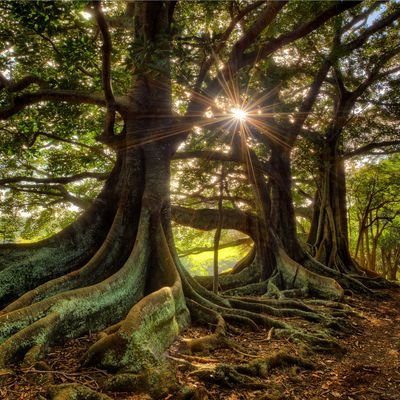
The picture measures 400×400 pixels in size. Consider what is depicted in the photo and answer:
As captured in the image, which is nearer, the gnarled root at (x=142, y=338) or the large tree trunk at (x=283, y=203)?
the gnarled root at (x=142, y=338)

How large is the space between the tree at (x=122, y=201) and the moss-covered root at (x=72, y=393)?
525 mm

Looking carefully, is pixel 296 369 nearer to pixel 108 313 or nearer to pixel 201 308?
pixel 201 308

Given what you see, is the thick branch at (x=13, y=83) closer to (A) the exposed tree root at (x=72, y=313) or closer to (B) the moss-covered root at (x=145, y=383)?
(A) the exposed tree root at (x=72, y=313)

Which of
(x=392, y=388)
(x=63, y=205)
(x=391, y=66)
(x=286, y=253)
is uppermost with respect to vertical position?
(x=391, y=66)

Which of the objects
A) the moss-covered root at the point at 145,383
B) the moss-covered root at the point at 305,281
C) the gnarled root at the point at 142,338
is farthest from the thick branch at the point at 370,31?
the moss-covered root at the point at 145,383

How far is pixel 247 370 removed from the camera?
368 cm

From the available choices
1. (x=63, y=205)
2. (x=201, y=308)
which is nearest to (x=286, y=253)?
(x=201, y=308)

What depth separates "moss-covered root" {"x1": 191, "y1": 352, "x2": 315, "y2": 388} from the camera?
335 cm

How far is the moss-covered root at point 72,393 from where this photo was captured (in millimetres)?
2520

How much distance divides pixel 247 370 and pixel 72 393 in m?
1.89

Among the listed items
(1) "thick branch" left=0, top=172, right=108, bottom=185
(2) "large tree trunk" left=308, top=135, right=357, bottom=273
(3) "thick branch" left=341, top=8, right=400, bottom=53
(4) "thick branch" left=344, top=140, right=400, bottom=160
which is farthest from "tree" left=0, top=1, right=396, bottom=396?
(4) "thick branch" left=344, top=140, right=400, bottom=160

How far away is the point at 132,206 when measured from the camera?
6230 millimetres

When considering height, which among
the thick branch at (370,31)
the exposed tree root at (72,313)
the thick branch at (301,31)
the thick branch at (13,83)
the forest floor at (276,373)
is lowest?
the forest floor at (276,373)

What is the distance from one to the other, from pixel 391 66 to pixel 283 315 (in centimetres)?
1006
